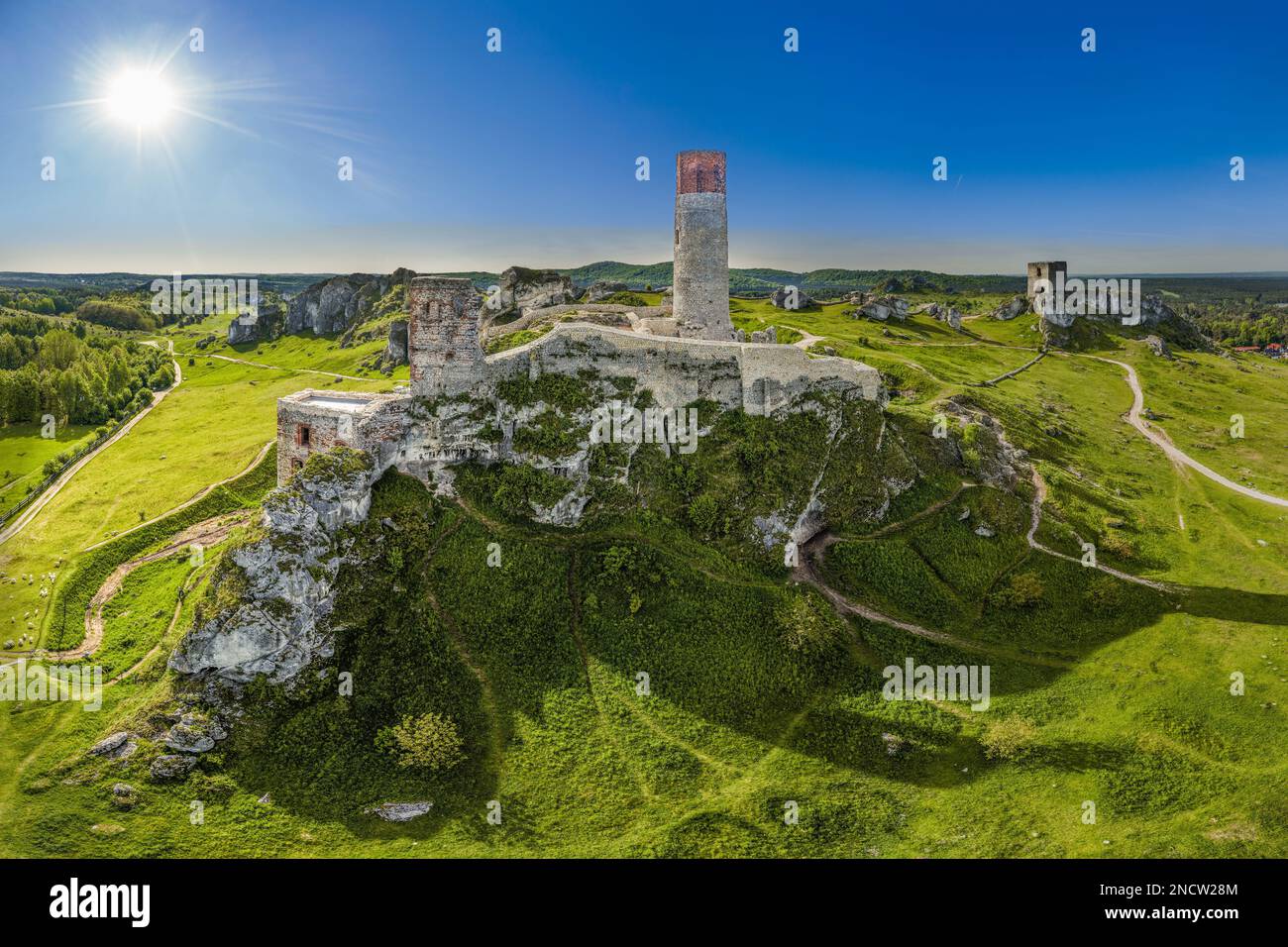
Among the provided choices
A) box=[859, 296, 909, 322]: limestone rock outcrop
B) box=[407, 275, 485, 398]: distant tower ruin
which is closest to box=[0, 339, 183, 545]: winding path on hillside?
box=[407, 275, 485, 398]: distant tower ruin

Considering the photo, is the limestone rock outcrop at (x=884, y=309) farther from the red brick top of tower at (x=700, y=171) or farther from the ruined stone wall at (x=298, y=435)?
the ruined stone wall at (x=298, y=435)

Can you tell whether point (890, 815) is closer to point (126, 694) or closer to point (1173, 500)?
point (126, 694)

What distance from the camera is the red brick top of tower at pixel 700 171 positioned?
42.5 meters

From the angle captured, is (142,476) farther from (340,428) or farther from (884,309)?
(884,309)

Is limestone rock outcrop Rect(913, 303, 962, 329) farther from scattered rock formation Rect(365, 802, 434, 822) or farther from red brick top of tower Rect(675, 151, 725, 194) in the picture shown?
scattered rock formation Rect(365, 802, 434, 822)

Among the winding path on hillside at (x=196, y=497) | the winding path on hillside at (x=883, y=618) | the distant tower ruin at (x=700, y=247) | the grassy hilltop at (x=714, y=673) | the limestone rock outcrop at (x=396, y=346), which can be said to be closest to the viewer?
the grassy hilltop at (x=714, y=673)

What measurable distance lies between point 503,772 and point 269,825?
299 inches

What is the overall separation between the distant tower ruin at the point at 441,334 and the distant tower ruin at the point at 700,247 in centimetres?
1393

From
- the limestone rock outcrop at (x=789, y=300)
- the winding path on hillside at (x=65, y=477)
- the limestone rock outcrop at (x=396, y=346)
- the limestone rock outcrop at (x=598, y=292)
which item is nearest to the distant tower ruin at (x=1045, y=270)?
the limestone rock outcrop at (x=789, y=300)

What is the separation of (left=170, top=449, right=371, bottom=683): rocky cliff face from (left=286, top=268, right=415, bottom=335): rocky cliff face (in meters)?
83.6

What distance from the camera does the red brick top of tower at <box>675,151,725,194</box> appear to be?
4250 cm

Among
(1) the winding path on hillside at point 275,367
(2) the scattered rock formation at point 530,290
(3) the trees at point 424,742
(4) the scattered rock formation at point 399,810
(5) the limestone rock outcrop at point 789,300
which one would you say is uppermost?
(5) the limestone rock outcrop at point 789,300

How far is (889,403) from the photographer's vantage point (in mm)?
53156

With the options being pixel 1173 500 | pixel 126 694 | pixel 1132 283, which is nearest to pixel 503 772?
pixel 126 694
